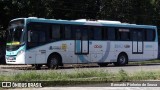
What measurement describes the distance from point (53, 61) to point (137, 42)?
8.86 meters

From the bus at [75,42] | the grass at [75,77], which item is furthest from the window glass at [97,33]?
the grass at [75,77]

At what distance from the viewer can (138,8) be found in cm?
4522

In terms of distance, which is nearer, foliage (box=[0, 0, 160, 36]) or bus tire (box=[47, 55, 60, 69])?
bus tire (box=[47, 55, 60, 69])

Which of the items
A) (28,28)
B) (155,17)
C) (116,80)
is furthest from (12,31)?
(155,17)

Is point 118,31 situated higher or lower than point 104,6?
lower

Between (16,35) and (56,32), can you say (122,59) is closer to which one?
(56,32)

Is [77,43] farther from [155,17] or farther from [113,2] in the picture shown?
[155,17]

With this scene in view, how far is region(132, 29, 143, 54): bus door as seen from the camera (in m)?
31.7

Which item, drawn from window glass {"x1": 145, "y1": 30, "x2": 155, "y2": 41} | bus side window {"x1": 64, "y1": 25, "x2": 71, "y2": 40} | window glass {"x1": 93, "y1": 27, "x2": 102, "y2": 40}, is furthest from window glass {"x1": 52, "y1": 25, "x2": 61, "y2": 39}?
window glass {"x1": 145, "y1": 30, "x2": 155, "y2": 41}

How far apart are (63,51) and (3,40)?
35.2 ft

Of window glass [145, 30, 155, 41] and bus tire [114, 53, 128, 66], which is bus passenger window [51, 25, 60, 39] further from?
window glass [145, 30, 155, 41]

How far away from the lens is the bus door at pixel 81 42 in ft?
90.5

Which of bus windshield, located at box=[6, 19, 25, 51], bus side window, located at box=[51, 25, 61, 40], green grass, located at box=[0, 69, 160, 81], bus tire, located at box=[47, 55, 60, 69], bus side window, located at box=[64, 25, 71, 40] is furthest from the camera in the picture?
bus side window, located at box=[64, 25, 71, 40]

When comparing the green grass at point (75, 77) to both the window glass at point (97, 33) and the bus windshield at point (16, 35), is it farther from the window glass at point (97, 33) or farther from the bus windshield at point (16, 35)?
the window glass at point (97, 33)
